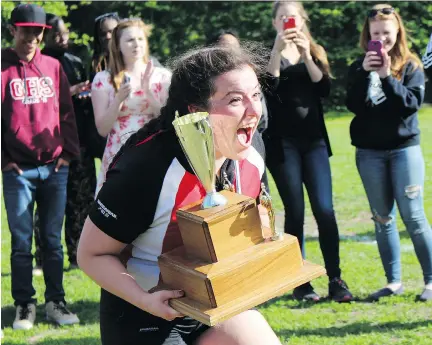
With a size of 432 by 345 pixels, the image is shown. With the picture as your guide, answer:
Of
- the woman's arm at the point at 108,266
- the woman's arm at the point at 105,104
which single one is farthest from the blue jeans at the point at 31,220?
the woman's arm at the point at 108,266

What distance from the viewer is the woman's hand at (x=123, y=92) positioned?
17.2 ft

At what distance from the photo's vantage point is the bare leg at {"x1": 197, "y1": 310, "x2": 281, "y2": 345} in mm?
2641

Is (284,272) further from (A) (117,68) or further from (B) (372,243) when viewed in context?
(B) (372,243)

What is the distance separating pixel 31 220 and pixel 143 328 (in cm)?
264

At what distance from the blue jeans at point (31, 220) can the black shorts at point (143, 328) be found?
98.3 inches

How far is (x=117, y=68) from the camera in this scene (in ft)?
18.2

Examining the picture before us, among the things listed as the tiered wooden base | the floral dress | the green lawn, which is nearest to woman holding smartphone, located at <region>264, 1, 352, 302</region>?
the green lawn

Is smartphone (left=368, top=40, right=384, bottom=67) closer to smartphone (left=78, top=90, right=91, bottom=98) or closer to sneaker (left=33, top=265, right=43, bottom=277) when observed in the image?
smartphone (left=78, top=90, right=91, bottom=98)

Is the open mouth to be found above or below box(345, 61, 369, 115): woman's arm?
above

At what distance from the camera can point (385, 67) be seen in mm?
5051

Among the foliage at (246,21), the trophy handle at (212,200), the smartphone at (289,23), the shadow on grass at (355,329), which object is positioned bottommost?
the foliage at (246,21)

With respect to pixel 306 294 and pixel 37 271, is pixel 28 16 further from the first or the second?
pixel 306 294

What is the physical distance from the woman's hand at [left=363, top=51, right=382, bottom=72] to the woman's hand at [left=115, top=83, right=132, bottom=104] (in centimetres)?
163

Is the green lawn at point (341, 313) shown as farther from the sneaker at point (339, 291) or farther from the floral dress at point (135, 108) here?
the floral dress at point (135, 108)
